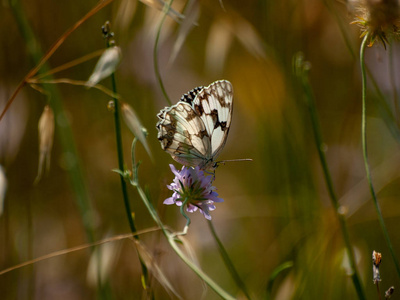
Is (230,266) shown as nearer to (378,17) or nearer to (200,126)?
(200,126)

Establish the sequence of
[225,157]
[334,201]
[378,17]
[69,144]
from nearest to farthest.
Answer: [378,17]
[334,201]
[69,144]
[225,157]

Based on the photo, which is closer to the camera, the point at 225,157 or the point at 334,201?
the point at 334,201

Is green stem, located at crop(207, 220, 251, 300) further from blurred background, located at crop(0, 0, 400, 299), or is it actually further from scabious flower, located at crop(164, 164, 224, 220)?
blurred background, located at crop(0, 0, 400, 299)

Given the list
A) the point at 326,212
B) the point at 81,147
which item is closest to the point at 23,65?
the point at 81,147

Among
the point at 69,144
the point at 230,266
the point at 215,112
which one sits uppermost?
the point at 69,144

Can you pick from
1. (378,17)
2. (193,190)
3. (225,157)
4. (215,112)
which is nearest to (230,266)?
(193,190)

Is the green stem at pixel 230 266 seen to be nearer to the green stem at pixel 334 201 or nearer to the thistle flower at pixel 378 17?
the green stem at pixel 334 201

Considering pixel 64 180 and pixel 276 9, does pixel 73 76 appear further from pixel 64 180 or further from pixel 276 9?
pixel 276 9

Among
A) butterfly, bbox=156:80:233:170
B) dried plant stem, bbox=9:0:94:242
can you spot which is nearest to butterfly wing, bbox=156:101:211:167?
butterfly, bbox=156:80:233:170
